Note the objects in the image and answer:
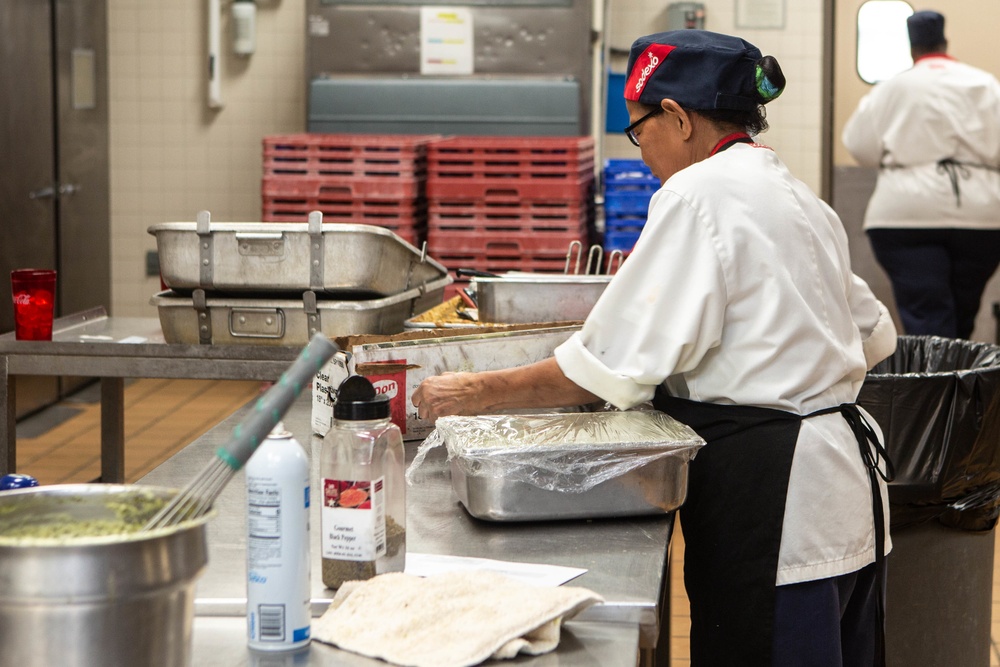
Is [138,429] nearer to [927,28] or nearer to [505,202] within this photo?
[505,202]

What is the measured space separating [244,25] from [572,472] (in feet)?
17.2

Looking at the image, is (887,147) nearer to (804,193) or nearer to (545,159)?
(545,159)

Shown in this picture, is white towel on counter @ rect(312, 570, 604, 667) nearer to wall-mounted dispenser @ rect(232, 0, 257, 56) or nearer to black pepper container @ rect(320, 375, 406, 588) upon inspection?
black pepper container @ rect(320, 375, 406, 588)

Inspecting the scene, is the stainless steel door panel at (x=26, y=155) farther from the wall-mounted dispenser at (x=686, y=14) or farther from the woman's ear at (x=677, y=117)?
the woman's ear at (x=677, y=117)

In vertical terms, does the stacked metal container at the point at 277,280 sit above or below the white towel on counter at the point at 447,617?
Result: above

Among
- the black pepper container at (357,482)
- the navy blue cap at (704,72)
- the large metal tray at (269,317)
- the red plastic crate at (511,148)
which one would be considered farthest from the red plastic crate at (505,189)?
the black pepper container at (357,482)

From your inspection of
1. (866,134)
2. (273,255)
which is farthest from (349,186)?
(866,134)

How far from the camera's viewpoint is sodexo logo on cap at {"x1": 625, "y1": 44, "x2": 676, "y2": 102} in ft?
6.26

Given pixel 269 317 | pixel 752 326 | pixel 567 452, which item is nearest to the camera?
pixel 567 452

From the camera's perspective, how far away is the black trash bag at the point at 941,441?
8.36ft

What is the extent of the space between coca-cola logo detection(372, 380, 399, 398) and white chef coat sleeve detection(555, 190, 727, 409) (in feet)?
1.50

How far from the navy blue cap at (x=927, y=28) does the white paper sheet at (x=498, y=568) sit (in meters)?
4.08

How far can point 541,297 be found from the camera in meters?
2.59

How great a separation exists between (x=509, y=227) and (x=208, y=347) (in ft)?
6.86
